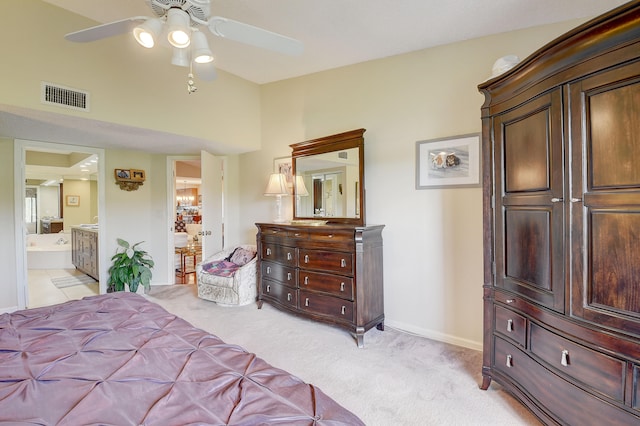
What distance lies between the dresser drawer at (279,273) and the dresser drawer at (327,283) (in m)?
0.11

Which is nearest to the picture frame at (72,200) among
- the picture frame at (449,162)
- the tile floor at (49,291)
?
the tile floor at (49,291)

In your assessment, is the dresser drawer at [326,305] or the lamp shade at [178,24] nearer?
the lamp shade at [178,24]

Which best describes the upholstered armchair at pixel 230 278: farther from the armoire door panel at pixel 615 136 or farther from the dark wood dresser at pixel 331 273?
the armoire door panel at pixel 615 136

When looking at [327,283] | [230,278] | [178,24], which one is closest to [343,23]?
[178,24]

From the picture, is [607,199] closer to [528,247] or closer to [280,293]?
[528,247]

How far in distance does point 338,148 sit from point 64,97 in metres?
2.61

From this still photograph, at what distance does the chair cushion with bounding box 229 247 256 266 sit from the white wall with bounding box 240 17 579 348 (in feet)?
6.09

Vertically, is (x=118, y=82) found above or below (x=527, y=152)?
above

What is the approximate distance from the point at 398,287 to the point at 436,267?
46 centimetres

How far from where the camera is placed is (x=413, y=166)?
9.82 feet

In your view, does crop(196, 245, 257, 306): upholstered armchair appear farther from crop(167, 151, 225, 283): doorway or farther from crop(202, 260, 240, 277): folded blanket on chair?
crop(167, 151, 225, 283): doorway

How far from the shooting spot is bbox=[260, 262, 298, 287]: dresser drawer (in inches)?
130

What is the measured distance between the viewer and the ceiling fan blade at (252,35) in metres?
1.77

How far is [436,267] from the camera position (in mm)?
2881
